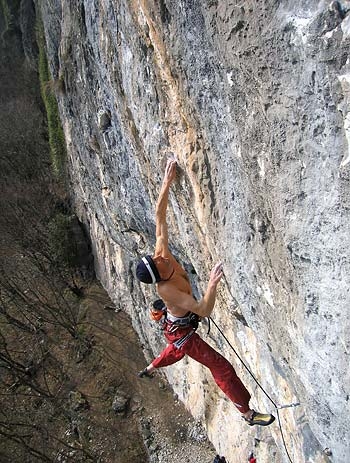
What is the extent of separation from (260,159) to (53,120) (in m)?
16.8

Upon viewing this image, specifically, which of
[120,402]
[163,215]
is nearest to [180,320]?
[163,215]

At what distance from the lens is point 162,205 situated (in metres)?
5.03

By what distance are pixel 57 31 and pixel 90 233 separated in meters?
8.11

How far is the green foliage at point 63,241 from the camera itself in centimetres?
1828

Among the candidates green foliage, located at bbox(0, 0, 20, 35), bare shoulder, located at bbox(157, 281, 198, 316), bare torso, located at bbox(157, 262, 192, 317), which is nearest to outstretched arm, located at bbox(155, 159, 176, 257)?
bare torso, located at bbox(157, 262, 192, 317)

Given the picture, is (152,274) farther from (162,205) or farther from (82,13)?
(82,13)

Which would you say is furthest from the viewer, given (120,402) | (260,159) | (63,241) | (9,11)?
(9,11)

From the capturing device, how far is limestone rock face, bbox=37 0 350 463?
2783 mm

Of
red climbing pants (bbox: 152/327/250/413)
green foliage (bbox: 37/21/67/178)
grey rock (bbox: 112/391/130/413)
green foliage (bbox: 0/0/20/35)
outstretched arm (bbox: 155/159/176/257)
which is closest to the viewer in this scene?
outstretched arm (bbox: 155/159/176/257)

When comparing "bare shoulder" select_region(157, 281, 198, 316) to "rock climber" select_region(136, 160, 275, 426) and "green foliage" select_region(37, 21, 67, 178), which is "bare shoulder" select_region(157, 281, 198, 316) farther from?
"green foliage" select_region(37, 21, 67, 178)

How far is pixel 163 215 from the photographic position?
5.04 m

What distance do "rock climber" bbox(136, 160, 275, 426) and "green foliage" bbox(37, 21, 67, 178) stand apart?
14631mm

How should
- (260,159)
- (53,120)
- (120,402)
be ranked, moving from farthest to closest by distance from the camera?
(53,120)
(120,402)
(260,159)

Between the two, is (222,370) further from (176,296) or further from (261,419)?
(176,296)
